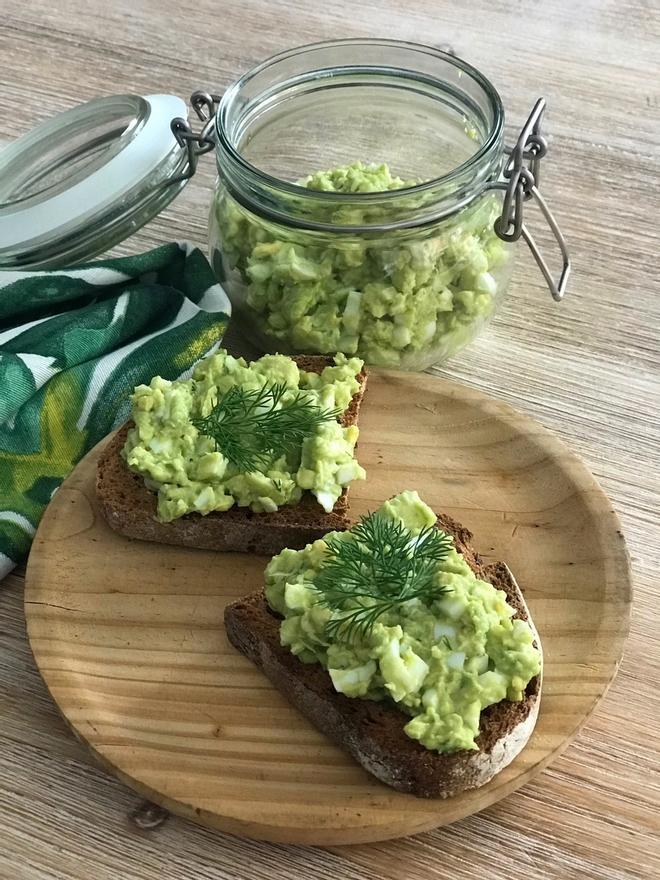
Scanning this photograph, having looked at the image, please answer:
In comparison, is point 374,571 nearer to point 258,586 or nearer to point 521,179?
point 258,586

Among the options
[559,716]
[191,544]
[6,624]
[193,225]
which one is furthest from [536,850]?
[193,225]

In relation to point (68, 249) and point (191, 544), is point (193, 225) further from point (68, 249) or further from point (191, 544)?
point (191, 544)

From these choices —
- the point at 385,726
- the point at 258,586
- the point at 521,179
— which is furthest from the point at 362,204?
the point at 385,726

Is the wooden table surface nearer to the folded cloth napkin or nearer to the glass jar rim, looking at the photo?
the folded cloth napkin

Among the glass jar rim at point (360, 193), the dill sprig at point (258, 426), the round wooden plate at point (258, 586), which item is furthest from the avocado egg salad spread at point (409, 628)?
the glass jar rim at point (360, 193)

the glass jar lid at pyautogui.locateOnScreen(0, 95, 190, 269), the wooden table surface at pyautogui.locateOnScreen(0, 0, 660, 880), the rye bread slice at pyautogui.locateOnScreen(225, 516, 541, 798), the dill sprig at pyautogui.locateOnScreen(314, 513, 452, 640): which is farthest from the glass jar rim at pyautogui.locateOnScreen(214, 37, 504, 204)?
the rye bread slice at pyautogui.locateOnScreen(225, 516, 541, 798)

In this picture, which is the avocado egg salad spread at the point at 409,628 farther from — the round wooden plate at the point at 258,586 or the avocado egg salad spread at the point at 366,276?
the avocado egg salad spread at the point at 366,276
